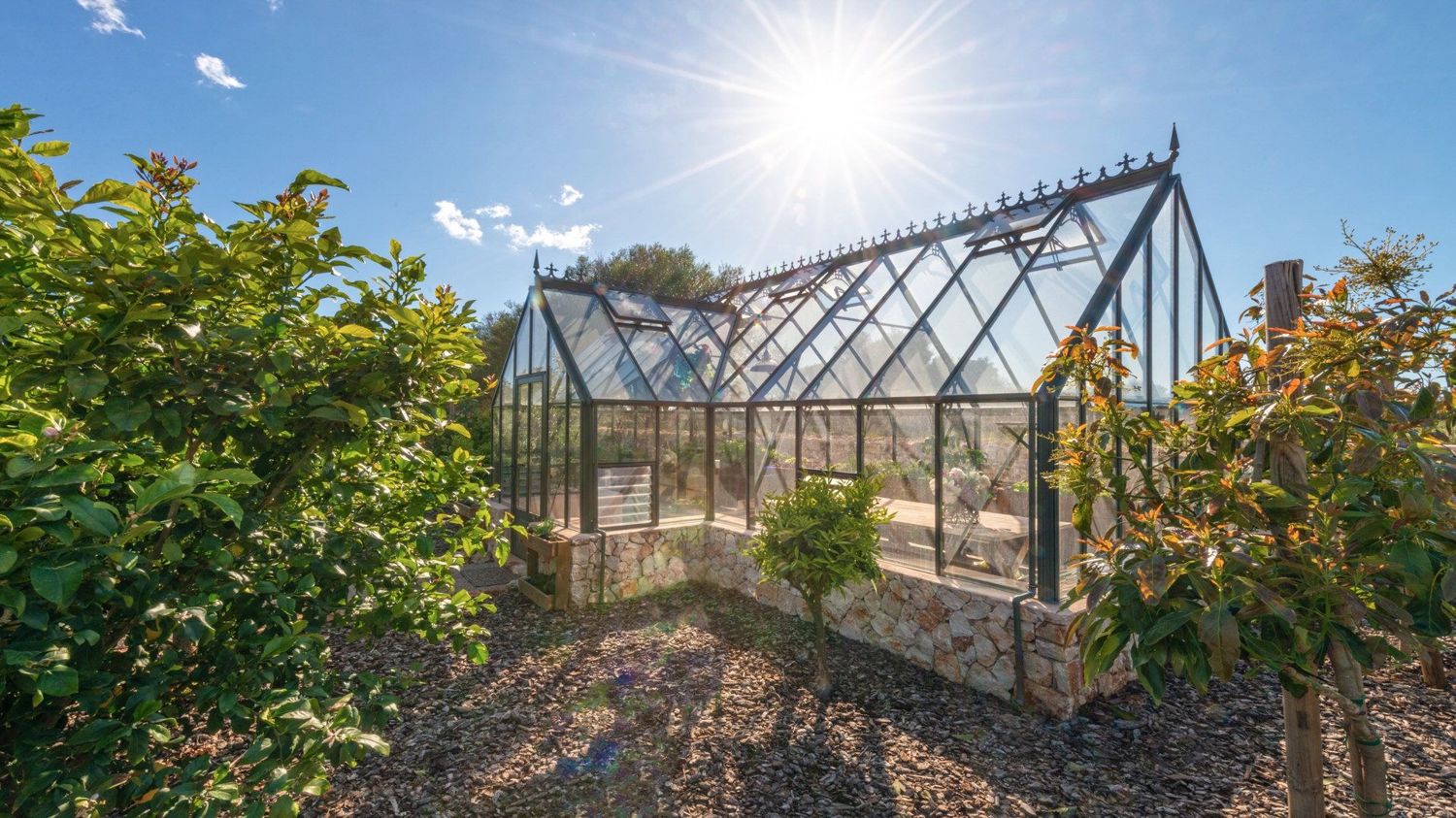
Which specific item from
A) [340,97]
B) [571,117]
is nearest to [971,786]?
[571,117]

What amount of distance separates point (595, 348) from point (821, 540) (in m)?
5.65

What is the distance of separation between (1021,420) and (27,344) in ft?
21.4

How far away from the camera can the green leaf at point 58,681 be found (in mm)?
1152

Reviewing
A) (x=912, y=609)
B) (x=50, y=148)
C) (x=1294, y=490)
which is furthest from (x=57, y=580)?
(x=912, y=609)

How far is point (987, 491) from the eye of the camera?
242 inches

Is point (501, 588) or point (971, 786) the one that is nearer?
point (971, 786)

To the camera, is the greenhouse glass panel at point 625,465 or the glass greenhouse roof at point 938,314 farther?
the greenhouse glass panel at point 625,465

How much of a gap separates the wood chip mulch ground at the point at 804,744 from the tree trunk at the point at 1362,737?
5.51 ft

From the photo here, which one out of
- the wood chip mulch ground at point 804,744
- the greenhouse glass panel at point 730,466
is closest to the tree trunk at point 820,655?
the wood chip mulch ground at point 804,744

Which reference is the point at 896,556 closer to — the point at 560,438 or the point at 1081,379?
the point at 1081,379

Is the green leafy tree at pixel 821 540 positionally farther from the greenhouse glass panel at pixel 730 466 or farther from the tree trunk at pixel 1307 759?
the tree trunk at pixel 1307 759

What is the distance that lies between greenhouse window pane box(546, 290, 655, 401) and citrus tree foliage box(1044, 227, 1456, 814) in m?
7.16

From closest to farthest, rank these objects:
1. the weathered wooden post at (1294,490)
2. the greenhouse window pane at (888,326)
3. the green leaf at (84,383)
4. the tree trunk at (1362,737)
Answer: the green leaf at (84,383)
the tree trunk at (1362,737)
the weathered wooden post at (1294,490)
the greenhouse window pane at (888,326)

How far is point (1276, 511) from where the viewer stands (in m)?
2.66
